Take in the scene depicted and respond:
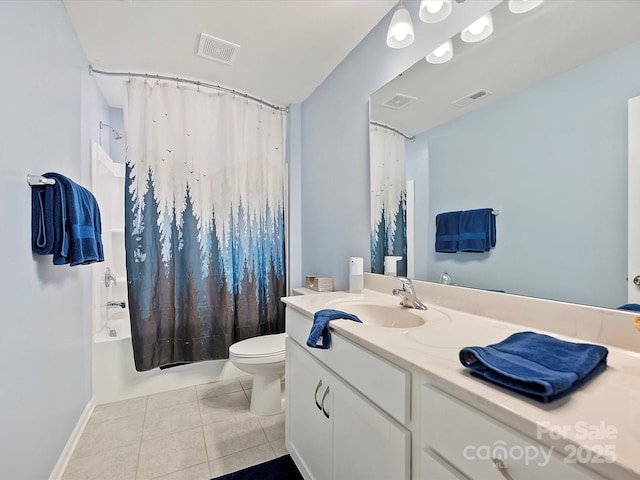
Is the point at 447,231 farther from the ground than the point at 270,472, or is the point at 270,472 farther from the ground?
the point at 447,231

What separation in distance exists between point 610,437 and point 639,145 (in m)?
0.80

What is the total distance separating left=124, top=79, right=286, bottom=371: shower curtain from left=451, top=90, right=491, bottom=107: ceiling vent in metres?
1.64

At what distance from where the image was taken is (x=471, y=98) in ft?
4.11

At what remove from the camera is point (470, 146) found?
127 cm

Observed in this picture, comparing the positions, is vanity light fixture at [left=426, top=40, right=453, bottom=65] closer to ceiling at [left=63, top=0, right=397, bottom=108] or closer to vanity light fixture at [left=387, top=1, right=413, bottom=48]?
vanity light fixture at [left=387, top=1, right=413, bottom=48]

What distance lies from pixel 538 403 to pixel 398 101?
1485 mm

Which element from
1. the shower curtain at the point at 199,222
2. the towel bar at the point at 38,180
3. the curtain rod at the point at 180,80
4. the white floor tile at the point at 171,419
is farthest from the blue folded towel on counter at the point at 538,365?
the curtain rod at the point at 180,80

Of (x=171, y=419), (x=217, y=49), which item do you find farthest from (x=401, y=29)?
(x=171, y=419)

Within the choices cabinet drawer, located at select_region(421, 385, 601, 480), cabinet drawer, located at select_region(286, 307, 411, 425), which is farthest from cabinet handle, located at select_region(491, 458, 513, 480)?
cabinet drawer, located at select_region(286, 307, 411, 425)

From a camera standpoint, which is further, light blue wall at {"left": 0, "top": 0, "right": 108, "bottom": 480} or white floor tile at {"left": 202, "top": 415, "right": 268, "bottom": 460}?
white floor tile at {"left": 202, "top": 415, "right": 268, "bottom": 460}

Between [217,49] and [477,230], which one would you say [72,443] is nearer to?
[477,230]

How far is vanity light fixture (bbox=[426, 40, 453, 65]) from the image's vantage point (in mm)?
1311

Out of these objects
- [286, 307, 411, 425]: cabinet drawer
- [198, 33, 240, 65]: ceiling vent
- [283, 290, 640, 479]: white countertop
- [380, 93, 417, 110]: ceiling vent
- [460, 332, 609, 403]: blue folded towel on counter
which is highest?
[198, 33, 240, 65]: ceiling vent

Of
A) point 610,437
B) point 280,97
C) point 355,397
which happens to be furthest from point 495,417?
point 280,97
